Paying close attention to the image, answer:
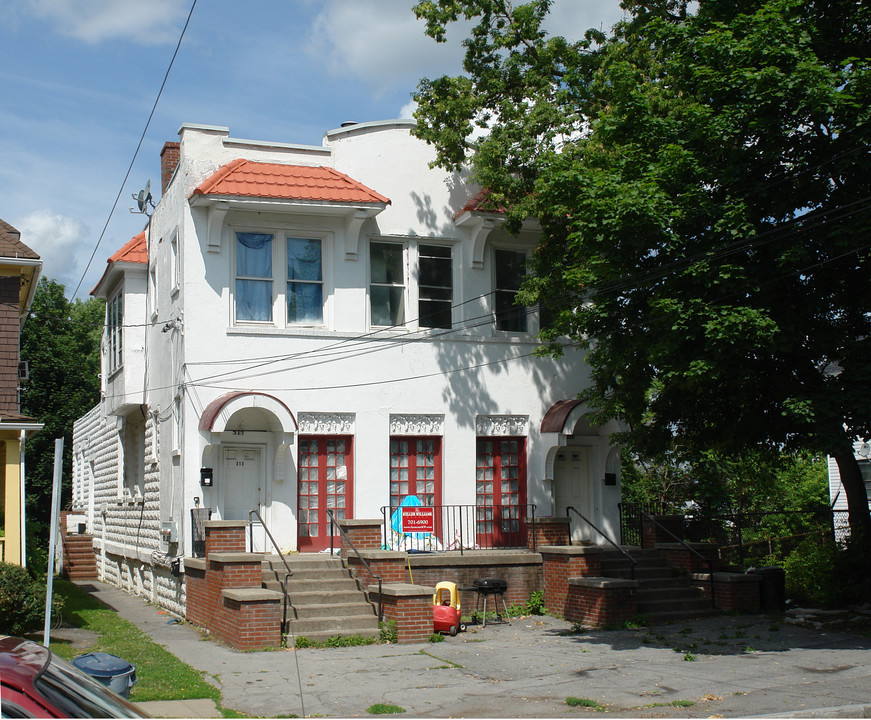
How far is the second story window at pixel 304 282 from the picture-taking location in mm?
18406

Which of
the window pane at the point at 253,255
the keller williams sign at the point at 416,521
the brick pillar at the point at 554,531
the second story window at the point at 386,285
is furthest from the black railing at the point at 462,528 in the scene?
the window pane at the point at 253,255

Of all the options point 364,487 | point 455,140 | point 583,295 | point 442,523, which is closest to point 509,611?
point 442,523

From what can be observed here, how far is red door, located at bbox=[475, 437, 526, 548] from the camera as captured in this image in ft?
63.6

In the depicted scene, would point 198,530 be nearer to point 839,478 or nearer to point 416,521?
point 416,521

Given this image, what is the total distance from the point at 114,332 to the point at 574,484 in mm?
12741

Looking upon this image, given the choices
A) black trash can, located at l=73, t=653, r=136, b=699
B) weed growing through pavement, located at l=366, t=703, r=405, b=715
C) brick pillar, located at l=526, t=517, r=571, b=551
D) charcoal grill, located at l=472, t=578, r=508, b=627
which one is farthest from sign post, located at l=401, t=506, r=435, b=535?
black trash can, located at l=73, t=653, r=136, b=699

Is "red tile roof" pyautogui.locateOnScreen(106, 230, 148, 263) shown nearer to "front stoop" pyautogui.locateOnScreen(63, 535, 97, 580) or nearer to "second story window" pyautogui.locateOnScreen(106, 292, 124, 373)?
"second story window" pyautogui.locateOnScreen(106, 292, 124, 373)

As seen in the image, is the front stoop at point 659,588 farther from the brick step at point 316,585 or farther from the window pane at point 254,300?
the window pane at point 254,300

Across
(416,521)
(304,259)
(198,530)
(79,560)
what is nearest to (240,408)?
(198,530)

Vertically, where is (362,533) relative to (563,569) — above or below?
above

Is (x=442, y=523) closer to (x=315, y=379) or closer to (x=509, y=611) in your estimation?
(x=509, y=611)

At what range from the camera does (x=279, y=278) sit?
18.2 metres

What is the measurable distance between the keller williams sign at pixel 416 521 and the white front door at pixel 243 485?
2.87m

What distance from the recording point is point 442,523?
18.9 meters
